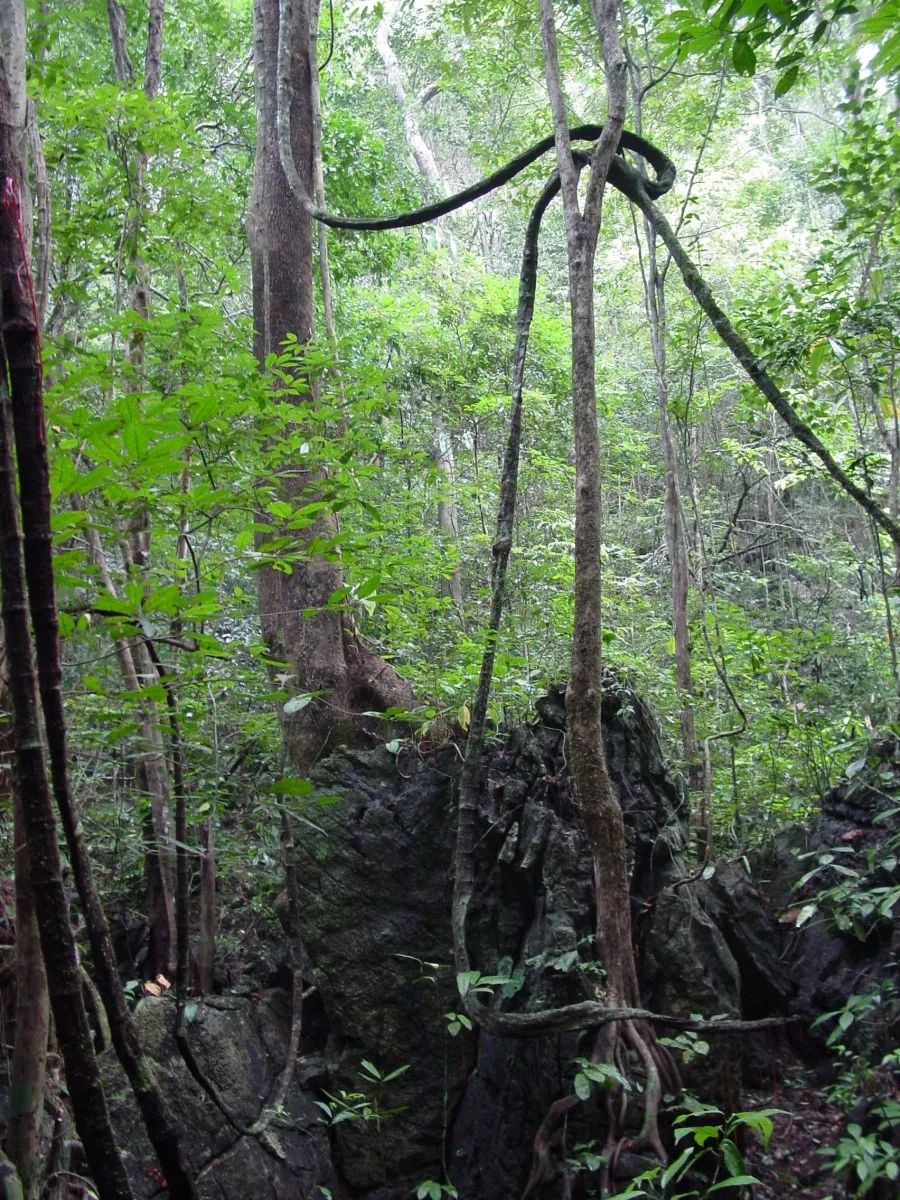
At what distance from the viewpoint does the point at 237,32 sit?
1028cm

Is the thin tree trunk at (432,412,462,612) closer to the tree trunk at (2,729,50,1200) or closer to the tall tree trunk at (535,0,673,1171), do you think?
the tall tree trunk at (535,0,673,1171)

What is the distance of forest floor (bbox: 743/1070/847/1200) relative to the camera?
3846 millimetres

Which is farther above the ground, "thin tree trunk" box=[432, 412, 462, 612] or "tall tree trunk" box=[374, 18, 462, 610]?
"tall tree trunk" box=[374, 18, 462, 610]

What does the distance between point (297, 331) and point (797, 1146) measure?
5.64 m

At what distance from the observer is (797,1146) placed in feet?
13.6

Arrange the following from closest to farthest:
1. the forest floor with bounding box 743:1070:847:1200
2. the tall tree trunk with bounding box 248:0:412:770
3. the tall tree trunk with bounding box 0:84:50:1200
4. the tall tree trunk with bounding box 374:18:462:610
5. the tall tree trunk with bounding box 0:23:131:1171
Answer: the tall tree trunk with bounding box 0:23:131:1171
the tall tree trunk with bounding box 0:84:50:1200
the forest floor with bounding box 743:1070:847:1200
the tall tree trunk with bounding box 248:0:412:770
the tall tree trunk with bounding box 374:18:462:610

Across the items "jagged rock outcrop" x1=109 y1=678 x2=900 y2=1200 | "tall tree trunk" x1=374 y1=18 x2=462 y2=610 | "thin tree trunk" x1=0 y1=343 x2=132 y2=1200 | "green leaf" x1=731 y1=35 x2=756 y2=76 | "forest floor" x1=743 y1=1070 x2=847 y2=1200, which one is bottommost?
"forest floor" x1=743 y1=1070 x2=847 y2=1200

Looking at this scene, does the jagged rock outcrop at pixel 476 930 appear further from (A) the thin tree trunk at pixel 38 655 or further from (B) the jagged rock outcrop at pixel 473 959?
(A) the thin tree trunk at pixel 38 655

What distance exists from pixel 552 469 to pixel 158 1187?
7.91 meters

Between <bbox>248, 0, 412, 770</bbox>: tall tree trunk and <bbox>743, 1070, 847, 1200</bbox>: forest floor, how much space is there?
3094 millimetres

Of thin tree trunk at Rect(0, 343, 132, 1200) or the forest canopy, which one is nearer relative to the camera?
thin tree trunk at Rect(0, 343, 132, 1200)

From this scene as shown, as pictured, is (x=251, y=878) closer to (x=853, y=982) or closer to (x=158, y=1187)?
(x=158, y=1187)

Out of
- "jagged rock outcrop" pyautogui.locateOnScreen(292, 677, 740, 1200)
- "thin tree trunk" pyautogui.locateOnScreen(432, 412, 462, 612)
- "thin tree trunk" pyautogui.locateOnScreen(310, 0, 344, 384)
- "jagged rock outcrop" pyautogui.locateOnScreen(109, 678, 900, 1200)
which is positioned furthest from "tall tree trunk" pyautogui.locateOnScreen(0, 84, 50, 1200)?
"thin tree trunk" pyautogui.locateOnScreen(432, 412, 462, 612)

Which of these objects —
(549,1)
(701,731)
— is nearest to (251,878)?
(701,731)
